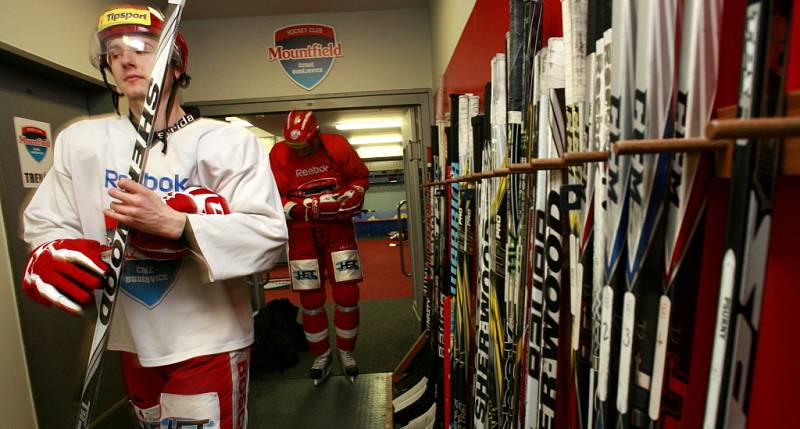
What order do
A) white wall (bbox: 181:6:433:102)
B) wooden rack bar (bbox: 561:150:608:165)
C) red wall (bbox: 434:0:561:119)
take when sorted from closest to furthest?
1. wooden rack bar (bbox: 561:150:608:165)
2. red wall (bbox: 434:0:561:119)
3. white wall (bbox: 181:6:433:102)

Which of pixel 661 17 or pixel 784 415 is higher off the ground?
pixel 661 17

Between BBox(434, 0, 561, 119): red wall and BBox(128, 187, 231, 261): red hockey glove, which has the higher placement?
BBox(434, 0, 561, 119): red wall

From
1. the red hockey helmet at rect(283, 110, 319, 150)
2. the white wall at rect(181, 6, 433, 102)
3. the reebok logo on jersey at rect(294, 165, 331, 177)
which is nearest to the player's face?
the red hockey helmet at rect(283, 110, 319, 150)

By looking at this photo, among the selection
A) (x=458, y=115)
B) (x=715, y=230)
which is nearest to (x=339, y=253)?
(x=458, y=115)

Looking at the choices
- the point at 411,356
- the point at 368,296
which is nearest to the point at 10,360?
the point at 411,356

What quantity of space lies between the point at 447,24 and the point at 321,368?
7.48ft

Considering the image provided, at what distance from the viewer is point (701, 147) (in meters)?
0.36

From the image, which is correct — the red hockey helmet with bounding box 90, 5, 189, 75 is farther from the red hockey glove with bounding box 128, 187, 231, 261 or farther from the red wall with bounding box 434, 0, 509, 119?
the red wall with bounding box 434, 0, 509, 119

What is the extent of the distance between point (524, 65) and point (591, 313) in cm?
49

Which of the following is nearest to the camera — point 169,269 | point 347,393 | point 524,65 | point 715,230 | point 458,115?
point 715,230

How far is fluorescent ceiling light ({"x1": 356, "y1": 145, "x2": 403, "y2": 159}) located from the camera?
35.2ft

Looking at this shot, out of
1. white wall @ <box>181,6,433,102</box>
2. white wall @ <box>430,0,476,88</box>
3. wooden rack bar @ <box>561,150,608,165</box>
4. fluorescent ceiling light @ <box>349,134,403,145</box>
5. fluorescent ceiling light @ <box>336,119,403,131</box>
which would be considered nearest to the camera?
wooden rack bar @ <box>561,150,608,165</box>

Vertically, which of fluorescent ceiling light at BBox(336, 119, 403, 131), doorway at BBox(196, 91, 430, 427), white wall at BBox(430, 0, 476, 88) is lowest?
doorway at BBox(196, 91, 430, 427)

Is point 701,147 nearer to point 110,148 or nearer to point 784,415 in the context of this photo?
point 784,415
